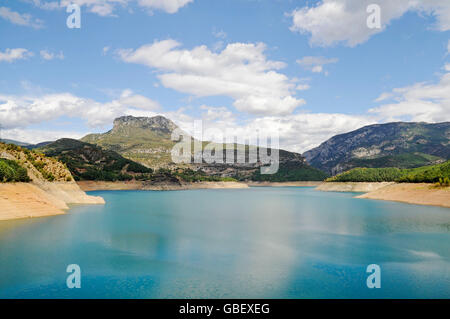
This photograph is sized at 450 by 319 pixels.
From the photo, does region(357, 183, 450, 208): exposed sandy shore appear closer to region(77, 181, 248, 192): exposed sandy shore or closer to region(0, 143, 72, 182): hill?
→ region(0, 143, 72, 182): hill

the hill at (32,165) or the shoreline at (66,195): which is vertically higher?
the hill at (32,165)

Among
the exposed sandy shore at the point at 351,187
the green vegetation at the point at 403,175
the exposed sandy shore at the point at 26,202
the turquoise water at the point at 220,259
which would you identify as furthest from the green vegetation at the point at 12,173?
the exposed sandy shore at the point at 351,187

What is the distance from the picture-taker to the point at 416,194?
212ft

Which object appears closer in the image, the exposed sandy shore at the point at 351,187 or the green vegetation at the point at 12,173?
the green vegetation at the point at 12,173

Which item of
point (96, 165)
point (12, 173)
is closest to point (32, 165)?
point (12, 173)

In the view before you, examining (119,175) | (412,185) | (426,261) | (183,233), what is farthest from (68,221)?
(119,175)

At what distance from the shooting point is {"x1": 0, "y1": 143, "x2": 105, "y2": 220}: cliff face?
3425 centimetres

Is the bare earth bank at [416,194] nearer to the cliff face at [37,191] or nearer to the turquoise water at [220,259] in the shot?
the turquoise water at [220,259]

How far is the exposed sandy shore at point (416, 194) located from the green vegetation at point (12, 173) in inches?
2515

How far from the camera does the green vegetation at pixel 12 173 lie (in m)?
35.4

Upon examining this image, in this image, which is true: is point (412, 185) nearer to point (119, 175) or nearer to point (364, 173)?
point (364, 173)

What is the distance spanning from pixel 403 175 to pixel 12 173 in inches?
3733

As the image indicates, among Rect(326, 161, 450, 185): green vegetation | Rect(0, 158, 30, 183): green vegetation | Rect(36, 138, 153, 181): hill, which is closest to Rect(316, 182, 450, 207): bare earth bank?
Rect(326, 161, 450, 185): green vegetation
